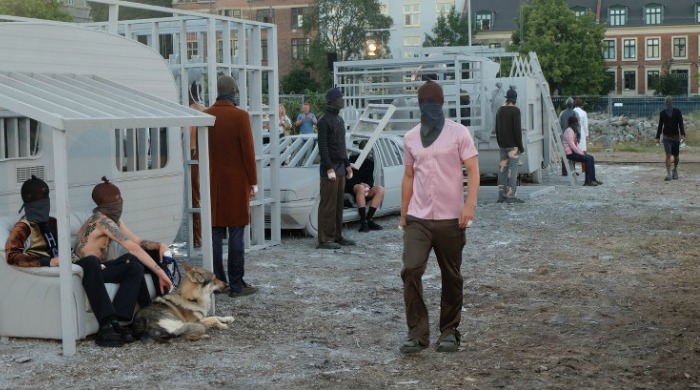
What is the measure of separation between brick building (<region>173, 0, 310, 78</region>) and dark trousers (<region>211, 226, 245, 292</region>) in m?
87.5

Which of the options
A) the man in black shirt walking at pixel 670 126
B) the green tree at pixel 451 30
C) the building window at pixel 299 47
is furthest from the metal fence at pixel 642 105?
the building window at pixel 299 47

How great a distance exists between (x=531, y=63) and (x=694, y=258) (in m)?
11.3

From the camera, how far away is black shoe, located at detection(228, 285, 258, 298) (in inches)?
412

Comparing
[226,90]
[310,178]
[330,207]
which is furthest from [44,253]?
[310,178]

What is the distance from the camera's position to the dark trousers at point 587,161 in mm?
22811

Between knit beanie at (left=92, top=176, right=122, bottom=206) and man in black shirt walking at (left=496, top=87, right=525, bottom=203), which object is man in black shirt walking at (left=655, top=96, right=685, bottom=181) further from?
knit beanie at (left=92, top=176, right=122, bottom=206)

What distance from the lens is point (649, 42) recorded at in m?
91.6

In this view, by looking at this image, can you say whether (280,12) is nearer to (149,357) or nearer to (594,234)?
(594,234)

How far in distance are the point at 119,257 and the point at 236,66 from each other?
16.5 feet

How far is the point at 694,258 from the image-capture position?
12.8 m

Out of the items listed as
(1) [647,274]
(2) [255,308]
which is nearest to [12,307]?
(2) [255,308]

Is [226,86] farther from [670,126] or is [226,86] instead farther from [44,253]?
[670,126]

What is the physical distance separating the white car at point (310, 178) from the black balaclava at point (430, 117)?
6.48m

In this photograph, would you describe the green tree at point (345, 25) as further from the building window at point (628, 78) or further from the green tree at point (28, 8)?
the green tree at point (28, 8)
